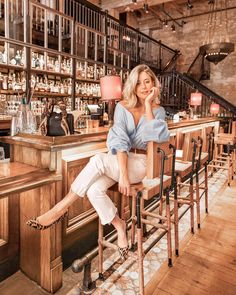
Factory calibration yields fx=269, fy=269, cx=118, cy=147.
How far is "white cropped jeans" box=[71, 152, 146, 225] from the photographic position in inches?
68.6

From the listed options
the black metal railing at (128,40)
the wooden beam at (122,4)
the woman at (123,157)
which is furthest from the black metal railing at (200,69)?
the woman at (123,157)

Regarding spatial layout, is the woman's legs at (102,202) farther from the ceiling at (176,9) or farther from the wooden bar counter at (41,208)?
the ceiling at (176,9)

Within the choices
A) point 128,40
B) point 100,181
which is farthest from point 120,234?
point 128,40

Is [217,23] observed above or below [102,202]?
above

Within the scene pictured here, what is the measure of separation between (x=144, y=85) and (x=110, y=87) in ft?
3.49

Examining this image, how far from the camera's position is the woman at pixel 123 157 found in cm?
175

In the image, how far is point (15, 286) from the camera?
6.83 feet

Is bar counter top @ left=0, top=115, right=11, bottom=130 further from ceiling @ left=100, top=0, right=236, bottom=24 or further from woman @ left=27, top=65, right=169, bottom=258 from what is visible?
ceiling @ left=100, top=0, right=236, bottom=24

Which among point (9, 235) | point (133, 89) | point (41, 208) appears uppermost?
point (133, 89)

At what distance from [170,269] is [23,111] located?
1.85 meters

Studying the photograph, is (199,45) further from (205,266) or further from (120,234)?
(120,234)

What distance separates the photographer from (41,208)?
2.00 m

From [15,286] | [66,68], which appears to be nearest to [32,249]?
[15,286]

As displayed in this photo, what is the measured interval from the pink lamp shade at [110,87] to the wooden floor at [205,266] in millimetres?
1746
